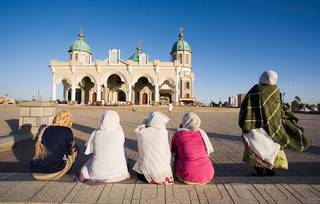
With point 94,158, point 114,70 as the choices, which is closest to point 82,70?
point 114,70

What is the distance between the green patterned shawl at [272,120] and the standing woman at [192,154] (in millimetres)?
941

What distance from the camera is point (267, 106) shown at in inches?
105

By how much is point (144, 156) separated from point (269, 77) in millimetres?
2389

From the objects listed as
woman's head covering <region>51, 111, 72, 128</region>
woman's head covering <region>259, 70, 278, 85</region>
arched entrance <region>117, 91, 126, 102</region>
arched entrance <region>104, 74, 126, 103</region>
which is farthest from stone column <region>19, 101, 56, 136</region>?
arched entrance <region>117, 91, 126, 102</region>

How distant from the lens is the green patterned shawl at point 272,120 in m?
2.65

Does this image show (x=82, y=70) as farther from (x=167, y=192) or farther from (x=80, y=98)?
(x=167, y=192)

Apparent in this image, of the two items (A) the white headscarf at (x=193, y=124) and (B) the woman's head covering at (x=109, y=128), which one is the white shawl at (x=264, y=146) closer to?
(A) the white headscarf at (x=193, y=124)

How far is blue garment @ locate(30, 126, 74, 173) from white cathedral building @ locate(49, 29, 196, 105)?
25.7 metres

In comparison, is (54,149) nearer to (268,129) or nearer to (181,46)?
(268,129)

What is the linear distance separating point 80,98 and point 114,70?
1120 cm

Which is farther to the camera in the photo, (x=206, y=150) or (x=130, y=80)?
(x=130, y=80)

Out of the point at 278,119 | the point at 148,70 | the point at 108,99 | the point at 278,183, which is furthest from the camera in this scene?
the point at 108,99

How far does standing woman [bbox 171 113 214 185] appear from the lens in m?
2.22

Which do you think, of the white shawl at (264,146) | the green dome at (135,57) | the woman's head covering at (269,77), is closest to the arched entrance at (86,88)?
the green dome at (135,57)
